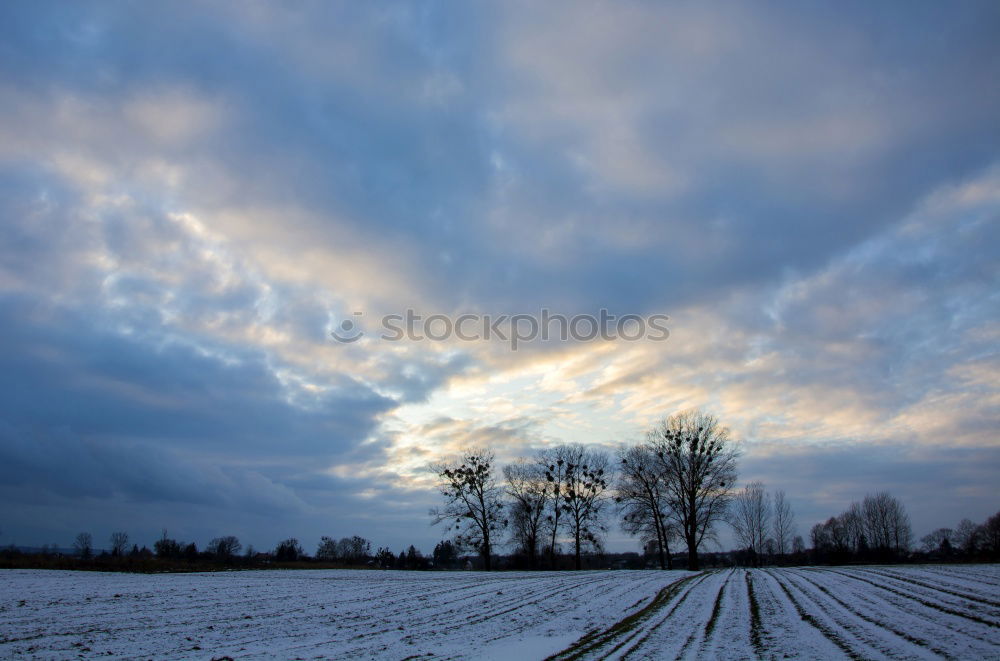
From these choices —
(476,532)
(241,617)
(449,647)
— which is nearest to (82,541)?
(476,532)

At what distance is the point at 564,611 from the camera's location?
20703 millimetres

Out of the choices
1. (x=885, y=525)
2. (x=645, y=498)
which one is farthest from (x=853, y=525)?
(x=645, y=498)

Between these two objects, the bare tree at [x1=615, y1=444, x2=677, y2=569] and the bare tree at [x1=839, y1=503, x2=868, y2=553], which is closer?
the bare tree at [x1=615, y1=444, x2=677, y2=569]

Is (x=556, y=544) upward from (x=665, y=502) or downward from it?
downward

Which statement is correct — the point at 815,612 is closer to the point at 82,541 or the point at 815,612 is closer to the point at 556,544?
the point at 556,544

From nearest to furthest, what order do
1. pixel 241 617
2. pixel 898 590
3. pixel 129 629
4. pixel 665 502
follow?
pixel 129 629
pixel 241 617
pixel 898 590
pixel 665 502

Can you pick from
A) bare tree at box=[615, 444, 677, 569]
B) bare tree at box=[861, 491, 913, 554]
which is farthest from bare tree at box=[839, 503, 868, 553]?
bare tree at box=[615, 444, 677, 569]

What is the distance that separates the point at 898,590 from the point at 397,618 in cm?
1845

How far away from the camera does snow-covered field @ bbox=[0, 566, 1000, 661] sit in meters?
12.9

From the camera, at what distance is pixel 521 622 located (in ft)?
60.2

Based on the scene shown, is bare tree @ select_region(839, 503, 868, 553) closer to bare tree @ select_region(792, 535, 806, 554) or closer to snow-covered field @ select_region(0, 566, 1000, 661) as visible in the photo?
bare tree @ select_region(792, 535, 806, 554)

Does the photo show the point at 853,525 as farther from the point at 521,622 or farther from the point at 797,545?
the point at 521,622

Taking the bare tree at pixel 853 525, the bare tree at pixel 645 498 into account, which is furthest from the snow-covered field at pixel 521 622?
the bare tree at pixel 853 525

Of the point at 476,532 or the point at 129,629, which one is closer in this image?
the point at 129,629
